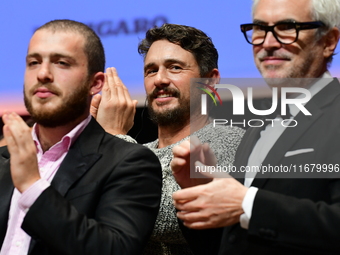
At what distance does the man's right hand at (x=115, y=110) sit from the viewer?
2.27 metres

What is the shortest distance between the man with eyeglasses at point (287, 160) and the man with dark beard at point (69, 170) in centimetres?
19

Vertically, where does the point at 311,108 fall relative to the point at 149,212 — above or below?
above

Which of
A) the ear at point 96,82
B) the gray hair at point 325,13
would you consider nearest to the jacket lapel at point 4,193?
the ear at point 96,82

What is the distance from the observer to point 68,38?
5.73 feet

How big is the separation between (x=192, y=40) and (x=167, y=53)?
138 mm

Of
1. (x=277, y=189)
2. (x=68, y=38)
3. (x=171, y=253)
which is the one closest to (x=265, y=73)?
(x=277, y=189)

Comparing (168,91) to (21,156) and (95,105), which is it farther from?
(21,156)

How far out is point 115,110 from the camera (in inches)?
89.8

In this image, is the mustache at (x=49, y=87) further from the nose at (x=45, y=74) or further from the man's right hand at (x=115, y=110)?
the man's right hand at (x=115, y=110)

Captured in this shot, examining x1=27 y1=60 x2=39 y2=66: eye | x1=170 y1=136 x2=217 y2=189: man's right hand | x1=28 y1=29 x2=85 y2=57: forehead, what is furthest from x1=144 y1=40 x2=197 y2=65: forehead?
x1=170 y1=136 x2=217 y2=189: man's right hand

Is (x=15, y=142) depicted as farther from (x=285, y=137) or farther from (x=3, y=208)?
(x=285, y=137)

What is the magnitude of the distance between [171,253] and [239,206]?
736 millimetres

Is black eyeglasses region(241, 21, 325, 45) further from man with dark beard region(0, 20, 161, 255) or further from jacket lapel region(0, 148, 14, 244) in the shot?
jacket lapel region(0, 148, 14, 244)

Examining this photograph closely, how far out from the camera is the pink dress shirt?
56.5 inches
